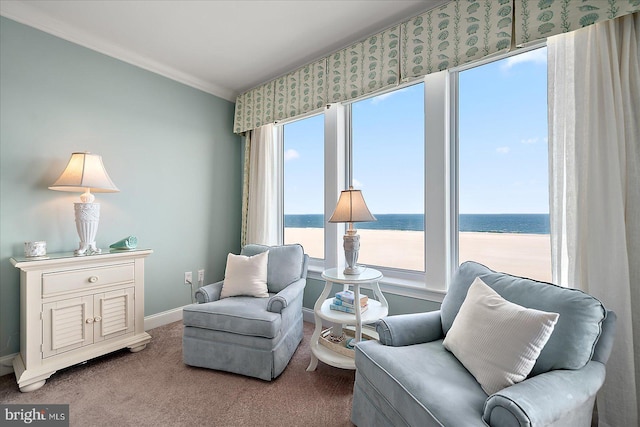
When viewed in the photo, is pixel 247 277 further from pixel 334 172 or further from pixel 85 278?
pixel 334 172

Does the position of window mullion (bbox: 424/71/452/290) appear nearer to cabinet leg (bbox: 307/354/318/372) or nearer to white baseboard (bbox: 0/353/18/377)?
cabinet leg (bbox: 307/354/318/372)

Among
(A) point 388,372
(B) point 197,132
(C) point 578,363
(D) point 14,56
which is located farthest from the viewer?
(B) point 197,132

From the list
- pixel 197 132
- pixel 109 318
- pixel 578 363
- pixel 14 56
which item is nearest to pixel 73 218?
pixel 109 318

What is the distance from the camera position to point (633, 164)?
1425 mm

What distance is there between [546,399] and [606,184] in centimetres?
118

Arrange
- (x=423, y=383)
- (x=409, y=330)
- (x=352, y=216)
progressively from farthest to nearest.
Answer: (x=352, y=216) < (x=409, y=330) < (x=423, y=383)

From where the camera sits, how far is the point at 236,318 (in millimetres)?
1958

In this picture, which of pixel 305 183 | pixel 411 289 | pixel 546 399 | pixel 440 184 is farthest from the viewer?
pixel 305 183

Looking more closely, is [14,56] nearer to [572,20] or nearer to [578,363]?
[572,20]

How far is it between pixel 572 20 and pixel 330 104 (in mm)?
1712

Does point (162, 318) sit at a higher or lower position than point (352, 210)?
lower

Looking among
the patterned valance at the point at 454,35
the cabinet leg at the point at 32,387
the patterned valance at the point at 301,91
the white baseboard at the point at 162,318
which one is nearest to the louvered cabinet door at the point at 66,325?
the cabinet leg at the point at 32,387

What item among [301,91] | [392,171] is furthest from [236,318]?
[301,91]

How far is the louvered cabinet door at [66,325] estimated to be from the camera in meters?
1.92
